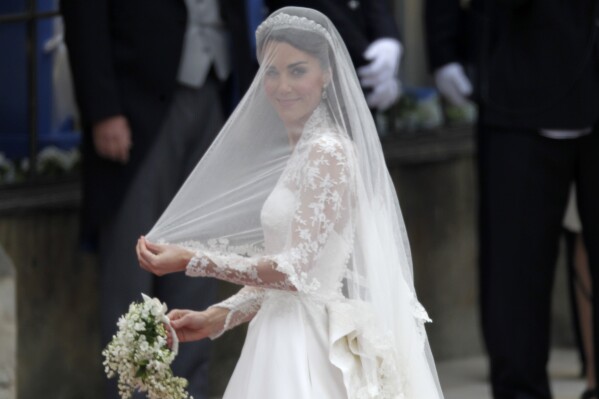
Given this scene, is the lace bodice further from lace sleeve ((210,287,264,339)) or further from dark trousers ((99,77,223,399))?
dark trousers ((99,77,223,399))

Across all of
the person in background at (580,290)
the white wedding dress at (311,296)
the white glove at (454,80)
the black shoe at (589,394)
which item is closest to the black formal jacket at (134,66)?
the white glove at (454,80)

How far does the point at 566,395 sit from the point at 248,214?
319cm

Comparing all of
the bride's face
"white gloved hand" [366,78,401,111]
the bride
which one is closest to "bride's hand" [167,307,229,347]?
the bride

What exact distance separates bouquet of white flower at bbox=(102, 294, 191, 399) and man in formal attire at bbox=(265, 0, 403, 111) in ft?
7.00

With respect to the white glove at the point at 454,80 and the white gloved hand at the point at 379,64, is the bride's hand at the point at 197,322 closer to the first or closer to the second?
the white gloved hand at the point at 379,64

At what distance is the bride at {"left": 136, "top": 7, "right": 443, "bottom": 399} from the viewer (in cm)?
420

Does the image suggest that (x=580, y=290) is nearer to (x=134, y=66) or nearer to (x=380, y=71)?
(x=380, y=71)

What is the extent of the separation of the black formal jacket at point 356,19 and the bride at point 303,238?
A: 63.1 inches

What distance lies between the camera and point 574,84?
19.2 feet

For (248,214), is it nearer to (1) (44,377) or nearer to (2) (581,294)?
(1) (44,377)

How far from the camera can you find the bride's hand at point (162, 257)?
161 inches

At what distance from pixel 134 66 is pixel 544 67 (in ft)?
4.88

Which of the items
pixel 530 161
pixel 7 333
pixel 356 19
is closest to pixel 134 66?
pixel 356 19

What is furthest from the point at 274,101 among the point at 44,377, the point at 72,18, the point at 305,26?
the point at 44,377
